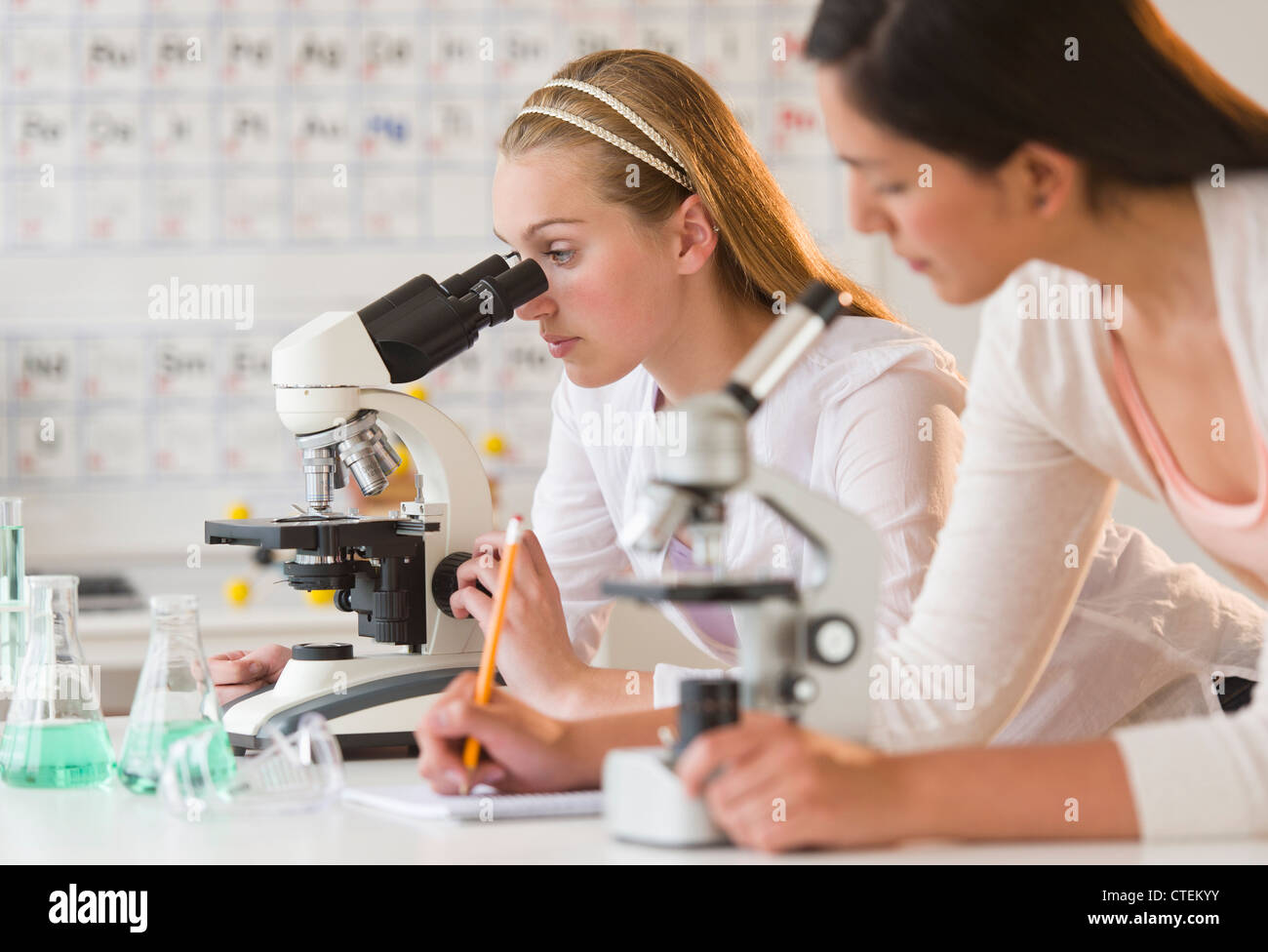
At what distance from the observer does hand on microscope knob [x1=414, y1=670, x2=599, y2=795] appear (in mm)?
950

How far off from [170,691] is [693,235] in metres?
0.85

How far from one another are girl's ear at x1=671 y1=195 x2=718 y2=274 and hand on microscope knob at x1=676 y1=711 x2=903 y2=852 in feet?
2.96

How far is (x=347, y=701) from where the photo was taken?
50.4 inches

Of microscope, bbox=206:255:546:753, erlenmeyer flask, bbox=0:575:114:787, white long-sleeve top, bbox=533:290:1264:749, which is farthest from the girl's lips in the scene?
erlenmeyer flask, bbox=0:575:114:787

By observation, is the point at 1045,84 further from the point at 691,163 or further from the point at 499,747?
the point at 691,163

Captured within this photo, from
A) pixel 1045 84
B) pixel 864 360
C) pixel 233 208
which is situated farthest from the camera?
pixel 233 208

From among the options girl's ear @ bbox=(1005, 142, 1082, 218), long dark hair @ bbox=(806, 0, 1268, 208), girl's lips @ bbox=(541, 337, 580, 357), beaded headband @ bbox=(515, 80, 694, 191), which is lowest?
girl's lips @ bbox=(541, 337, 580, 357)

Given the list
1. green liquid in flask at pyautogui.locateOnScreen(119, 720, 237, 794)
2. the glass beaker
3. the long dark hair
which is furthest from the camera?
the glass beaker

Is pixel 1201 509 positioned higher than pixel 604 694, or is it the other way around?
pixel 1201 509

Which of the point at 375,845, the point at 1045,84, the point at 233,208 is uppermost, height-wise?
the point at 233,208

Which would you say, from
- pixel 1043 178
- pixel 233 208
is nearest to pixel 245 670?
pixel 1043 178

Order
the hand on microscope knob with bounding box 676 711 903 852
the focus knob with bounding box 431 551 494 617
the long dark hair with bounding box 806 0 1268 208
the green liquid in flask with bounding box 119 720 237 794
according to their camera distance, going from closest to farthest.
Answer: the hand on microscope knob with bounding box 676 711 903 852 → the long dark hair with bounding box 806 0 1268 208 → the green liquid in flask with bounding box 119 720 237 794 → the focus knob with bounding box 431 551 494 617

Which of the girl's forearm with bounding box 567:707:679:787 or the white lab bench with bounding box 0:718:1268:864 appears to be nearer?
the white lab bench with bounding box 0:718:1268:864

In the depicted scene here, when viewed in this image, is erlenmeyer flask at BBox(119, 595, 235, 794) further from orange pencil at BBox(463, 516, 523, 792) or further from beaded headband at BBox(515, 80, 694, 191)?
beaded headband at BBox(515, 80, 694, 191)
